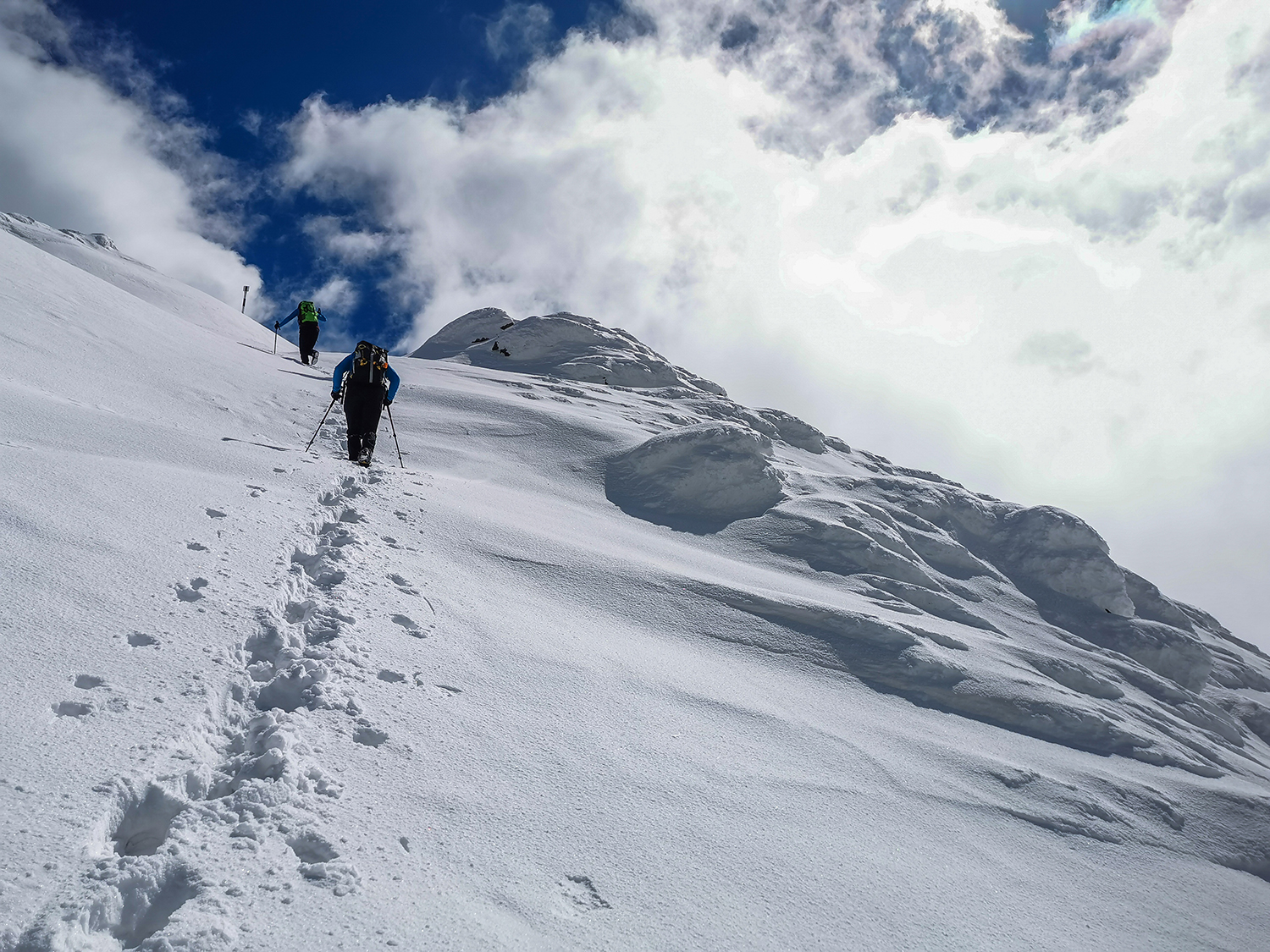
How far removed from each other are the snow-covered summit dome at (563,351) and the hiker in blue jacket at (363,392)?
61.1ft

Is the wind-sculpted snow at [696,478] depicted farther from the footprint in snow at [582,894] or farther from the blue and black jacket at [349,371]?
the footprint in snow at [582,894]

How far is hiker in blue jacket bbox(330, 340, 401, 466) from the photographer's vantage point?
1156 cm

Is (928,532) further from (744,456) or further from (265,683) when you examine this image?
(265,683)

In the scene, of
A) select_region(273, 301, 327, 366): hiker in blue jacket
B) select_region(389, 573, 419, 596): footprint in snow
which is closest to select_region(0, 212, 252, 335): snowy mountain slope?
select_region(273, 301, 327, 366): hiker in blue jacket

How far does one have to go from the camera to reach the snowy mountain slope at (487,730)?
10.8 feet

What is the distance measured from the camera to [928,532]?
20.0 m

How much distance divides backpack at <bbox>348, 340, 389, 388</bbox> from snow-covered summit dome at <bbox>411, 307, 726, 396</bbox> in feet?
61.1

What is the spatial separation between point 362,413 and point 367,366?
2.85 ft

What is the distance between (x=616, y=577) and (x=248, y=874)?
6249mm

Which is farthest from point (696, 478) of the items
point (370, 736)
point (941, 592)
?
point (370, 736)

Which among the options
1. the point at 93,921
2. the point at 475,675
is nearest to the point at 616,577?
the point at 475,675

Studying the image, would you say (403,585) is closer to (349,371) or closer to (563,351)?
(349,371)

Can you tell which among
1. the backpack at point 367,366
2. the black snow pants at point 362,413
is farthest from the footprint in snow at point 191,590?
the backpack at point 367,366

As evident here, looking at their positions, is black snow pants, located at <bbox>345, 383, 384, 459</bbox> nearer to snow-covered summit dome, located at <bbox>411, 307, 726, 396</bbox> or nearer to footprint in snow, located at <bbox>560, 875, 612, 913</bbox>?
footprint in snow, located at <bbox>560, 875, 612, 913</bbox>
